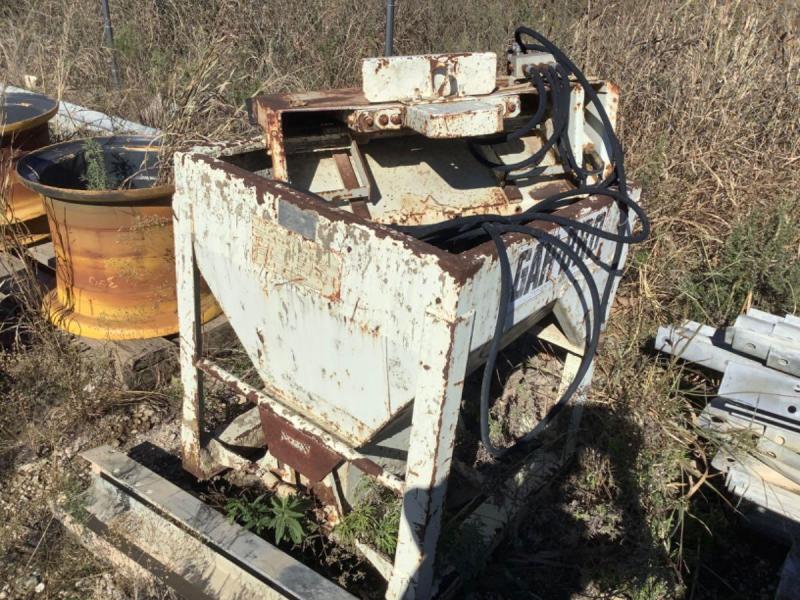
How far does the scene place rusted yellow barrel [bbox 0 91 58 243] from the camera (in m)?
3.47

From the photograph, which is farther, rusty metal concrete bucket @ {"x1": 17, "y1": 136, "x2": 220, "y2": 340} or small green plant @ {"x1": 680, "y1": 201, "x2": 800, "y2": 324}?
small green plant @ {"x1": 680, "y1": 201, "x2": 800, "y2": 324}

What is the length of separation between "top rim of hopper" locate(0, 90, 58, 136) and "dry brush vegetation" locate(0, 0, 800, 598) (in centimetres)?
60

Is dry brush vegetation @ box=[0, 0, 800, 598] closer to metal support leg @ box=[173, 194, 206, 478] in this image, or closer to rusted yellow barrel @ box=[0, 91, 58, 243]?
metal support leg @ box=[173, 194, 206, 478]

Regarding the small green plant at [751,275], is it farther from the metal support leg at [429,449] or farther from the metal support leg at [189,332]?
the metal support leg at [189,332]

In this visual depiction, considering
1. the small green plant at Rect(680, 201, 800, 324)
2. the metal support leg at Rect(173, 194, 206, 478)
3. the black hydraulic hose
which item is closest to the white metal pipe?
the metal support leg at Rect(173, 194, 206, 478)

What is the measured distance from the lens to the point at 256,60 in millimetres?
5262

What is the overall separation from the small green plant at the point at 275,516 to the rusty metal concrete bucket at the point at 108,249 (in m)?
1.13

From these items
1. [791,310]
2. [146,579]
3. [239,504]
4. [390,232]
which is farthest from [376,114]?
[791,310]

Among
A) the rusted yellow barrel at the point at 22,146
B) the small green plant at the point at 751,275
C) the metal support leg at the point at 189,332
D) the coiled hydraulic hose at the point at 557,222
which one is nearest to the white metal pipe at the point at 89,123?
the rusted yellow barrel at the point at 22,146

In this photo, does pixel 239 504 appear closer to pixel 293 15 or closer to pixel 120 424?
pixel 120 424

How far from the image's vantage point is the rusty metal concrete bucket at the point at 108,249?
291 centimetres

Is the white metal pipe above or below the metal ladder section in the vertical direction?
above

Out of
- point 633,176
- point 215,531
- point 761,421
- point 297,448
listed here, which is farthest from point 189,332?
point 633,176

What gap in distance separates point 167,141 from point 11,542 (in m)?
1.89
